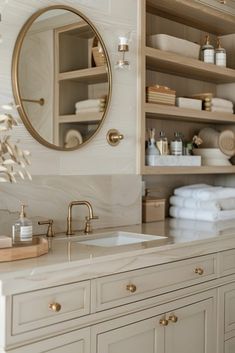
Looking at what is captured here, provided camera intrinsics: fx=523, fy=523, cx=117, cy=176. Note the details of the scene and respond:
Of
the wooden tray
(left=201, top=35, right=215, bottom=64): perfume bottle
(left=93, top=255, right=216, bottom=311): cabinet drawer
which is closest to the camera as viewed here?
the wooden tray

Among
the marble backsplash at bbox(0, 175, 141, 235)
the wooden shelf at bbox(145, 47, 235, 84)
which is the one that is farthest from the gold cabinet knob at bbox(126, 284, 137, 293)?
the wooden shelf at bbox(145, 47, 235, 84)

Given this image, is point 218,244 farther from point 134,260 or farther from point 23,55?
point 23,55

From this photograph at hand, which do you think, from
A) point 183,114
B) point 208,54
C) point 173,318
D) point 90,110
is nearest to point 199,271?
point 173,318

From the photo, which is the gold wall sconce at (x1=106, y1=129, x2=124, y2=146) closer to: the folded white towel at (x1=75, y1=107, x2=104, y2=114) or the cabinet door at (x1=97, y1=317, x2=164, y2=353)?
the folded white towel at (x1=75, y1=107, x2=104, y2=114)

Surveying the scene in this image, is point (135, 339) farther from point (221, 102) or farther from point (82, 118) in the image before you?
point (221, 102)

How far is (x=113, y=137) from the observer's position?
2646 mm

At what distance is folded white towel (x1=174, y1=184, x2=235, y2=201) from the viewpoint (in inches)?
118

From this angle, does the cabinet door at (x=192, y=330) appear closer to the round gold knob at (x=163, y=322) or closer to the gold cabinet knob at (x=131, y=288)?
the round gold knob at (x=163, y=322)

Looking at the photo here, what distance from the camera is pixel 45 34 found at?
232 centimetres

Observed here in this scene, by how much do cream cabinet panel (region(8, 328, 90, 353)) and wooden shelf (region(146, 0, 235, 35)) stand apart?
1.92 metres

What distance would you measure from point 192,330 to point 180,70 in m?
1.56

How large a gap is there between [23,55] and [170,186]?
1423mm

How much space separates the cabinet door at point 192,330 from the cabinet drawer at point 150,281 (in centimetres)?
12

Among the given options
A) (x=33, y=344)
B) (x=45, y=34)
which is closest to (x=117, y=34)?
(x=45, y=34)
